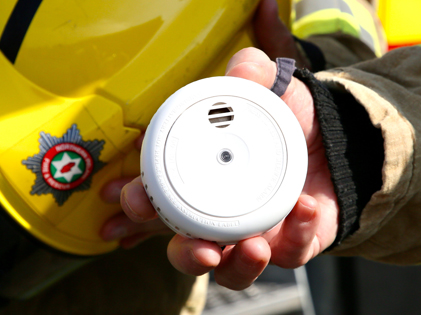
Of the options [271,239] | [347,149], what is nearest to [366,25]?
[347,149]

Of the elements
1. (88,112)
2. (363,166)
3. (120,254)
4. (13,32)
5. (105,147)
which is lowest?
(120,254)

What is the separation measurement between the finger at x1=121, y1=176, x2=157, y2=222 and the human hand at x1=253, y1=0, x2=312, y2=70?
82cm

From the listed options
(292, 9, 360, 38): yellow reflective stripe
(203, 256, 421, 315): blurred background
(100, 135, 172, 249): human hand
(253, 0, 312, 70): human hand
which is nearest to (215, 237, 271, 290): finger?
(100, 135, 172, 249): human hand

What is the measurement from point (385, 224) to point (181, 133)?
77cm

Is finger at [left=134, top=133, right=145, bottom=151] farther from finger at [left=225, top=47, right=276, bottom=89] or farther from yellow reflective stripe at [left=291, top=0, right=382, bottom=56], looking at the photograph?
yellow reflective stripe at [left=291, top=0, right=382, bottom=56]

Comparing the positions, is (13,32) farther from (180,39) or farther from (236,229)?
(236,229)

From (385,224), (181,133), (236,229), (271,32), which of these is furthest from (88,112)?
(385,224)

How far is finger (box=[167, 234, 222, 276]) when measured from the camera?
2.66ft

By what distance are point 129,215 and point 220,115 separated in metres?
0.33

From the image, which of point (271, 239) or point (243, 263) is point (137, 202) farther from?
point (271, 239)

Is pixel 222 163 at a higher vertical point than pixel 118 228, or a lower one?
higher

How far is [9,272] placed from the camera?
3.67 feet

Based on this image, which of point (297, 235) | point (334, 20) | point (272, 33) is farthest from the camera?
point (334, 20)

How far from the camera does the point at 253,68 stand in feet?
2.98
